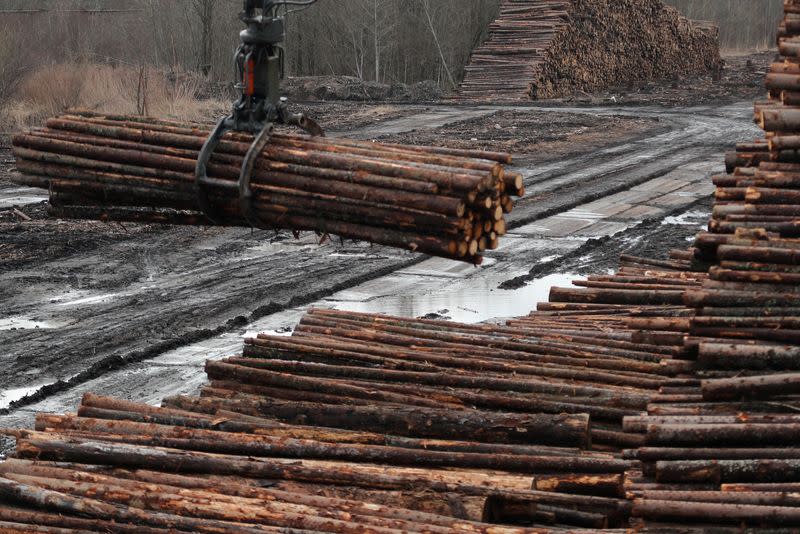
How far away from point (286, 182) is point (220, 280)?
9488mm

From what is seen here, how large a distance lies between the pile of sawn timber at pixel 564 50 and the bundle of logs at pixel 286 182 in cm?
3040

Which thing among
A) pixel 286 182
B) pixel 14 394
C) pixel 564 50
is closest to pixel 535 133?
pixel 564 50

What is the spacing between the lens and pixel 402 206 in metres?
7.36

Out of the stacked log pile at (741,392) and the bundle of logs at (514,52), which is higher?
the bundle of logs at (514,52)

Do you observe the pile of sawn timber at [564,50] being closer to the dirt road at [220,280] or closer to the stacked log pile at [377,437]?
the dirt road at [220,280]

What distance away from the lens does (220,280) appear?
17.1m

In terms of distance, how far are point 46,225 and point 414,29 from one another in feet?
90.0

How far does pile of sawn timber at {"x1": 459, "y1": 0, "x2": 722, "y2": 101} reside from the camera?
129 ft

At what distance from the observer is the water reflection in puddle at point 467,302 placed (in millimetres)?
15555

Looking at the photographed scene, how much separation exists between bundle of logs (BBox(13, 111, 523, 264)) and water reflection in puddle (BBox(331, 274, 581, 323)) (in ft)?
23.0

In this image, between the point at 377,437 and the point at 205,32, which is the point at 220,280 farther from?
the point at 205,32

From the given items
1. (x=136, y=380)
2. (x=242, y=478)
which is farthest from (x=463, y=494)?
(x=136, y=380)

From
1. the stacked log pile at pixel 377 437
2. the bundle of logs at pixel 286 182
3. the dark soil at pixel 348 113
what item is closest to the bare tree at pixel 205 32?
the dark soil at pixel 348 113

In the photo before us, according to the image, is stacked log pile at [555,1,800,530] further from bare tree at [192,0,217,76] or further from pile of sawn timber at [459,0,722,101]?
bare tree at [192,0,217,76]
